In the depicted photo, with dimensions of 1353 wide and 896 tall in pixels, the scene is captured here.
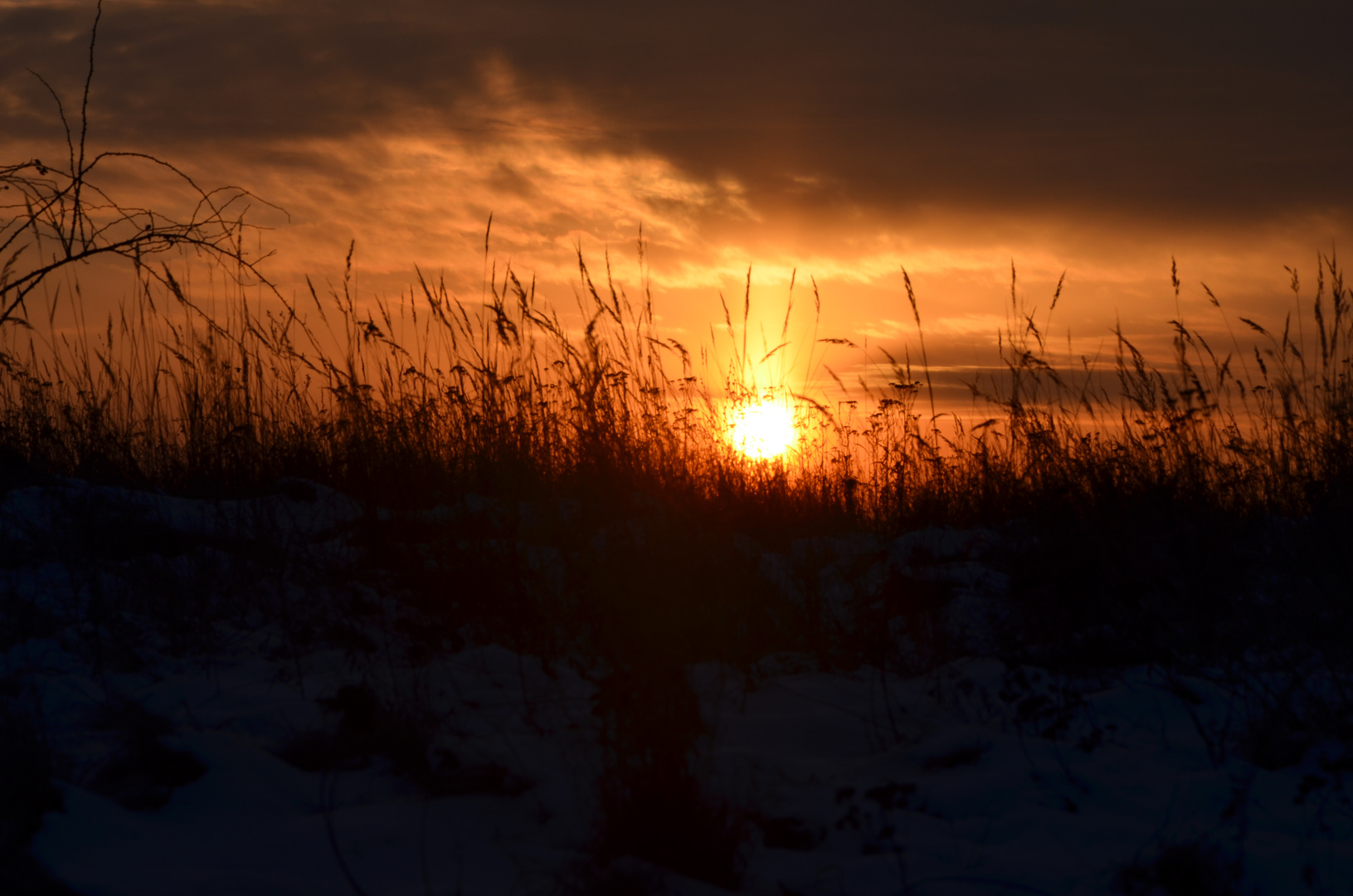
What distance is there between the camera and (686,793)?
132 cm

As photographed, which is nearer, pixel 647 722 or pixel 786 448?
pixel 647 722

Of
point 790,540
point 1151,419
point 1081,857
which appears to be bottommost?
point 1081,857

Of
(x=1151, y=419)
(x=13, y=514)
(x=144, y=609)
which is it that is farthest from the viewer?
(x=1151, y=419)

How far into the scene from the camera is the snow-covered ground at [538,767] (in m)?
1.23

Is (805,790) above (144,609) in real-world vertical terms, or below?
below

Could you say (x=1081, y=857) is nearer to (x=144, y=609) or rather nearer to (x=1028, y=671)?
(x=1028, y=671)

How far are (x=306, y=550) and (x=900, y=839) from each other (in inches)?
80.9

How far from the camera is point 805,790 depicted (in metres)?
1.50

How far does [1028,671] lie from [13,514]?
10.5ft

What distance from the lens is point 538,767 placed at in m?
1.53

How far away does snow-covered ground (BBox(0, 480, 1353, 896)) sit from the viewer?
1228mm

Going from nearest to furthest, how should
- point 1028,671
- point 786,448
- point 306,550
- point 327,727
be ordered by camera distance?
point 327,727 → point 1028,671 → point 306,550 → point 786,448

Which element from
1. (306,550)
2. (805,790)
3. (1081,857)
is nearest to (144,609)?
(306,550)

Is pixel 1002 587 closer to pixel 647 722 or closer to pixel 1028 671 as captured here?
pixel 1028 671
